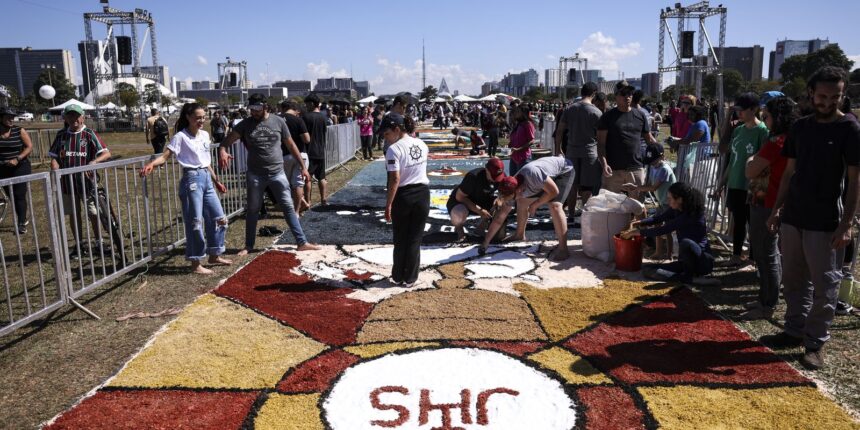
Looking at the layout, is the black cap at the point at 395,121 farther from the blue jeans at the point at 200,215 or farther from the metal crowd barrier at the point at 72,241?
the metal crowd barrier at the point at 72,241


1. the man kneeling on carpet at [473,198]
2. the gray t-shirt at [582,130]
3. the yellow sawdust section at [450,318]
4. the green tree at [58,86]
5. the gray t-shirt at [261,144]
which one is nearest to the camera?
the yellow sawdust section at [450,318]

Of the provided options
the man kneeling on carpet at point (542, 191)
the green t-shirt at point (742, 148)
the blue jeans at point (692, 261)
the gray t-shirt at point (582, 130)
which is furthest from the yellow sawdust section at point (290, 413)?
the gray t-shirt at point (582, 130)

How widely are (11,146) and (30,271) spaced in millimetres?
2837

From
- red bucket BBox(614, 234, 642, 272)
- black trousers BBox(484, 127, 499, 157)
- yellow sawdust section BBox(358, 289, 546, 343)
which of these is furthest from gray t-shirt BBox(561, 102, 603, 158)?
black trousers BBox(484, 127, 499, 157)

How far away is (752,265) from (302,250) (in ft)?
17.5

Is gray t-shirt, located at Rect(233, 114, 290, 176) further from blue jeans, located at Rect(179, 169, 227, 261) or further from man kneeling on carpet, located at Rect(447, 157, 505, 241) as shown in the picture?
man kneeling on carpet, located at Rect(447, 157, 505, 241)

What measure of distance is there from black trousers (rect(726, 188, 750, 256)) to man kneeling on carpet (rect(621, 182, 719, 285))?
52 cm

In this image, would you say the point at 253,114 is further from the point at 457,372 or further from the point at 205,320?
the point at 457,372

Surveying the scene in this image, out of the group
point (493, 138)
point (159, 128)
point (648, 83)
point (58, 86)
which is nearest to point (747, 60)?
point (648, 83)

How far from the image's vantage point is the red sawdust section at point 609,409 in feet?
11.0

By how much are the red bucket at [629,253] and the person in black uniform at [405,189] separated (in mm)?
2230

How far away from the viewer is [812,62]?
92.1 metres

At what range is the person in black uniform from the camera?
573cm

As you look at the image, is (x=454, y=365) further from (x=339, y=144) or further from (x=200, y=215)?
(x=339, y=144)
